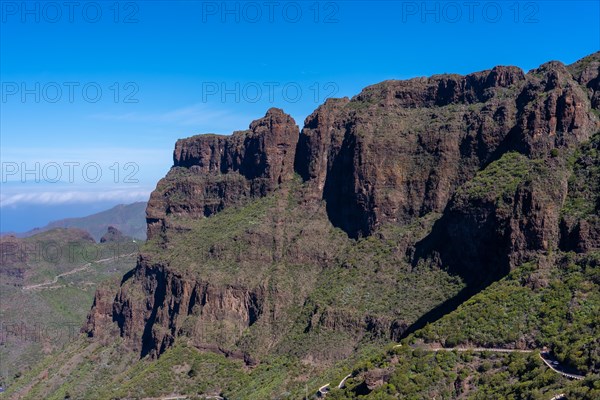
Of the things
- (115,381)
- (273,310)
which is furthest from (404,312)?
(115,381)

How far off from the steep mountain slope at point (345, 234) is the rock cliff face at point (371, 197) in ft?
0.92

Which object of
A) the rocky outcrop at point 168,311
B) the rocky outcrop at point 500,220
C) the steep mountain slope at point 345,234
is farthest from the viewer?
Result: the rocky outcrop at point 168,311

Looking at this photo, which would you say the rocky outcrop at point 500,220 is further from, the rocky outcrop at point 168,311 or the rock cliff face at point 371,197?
the rocky outcrop at point 168,311

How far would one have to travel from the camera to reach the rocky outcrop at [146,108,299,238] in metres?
144

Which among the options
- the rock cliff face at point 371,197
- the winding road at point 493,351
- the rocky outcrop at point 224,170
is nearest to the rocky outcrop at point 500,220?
the rock cliff face at point 371,197

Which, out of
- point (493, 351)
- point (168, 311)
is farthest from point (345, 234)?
point (493, 351)

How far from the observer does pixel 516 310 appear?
80000 millimetres

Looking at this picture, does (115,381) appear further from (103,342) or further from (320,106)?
(320,106)

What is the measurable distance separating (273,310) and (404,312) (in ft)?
87.0

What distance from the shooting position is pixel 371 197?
4931 inches

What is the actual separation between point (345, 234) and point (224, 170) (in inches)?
1611

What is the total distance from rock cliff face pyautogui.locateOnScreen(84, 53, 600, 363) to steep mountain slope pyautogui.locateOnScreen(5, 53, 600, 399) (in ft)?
0.92

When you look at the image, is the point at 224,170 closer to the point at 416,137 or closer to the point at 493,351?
the point at 416,137

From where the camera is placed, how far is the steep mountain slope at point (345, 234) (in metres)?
96.1
